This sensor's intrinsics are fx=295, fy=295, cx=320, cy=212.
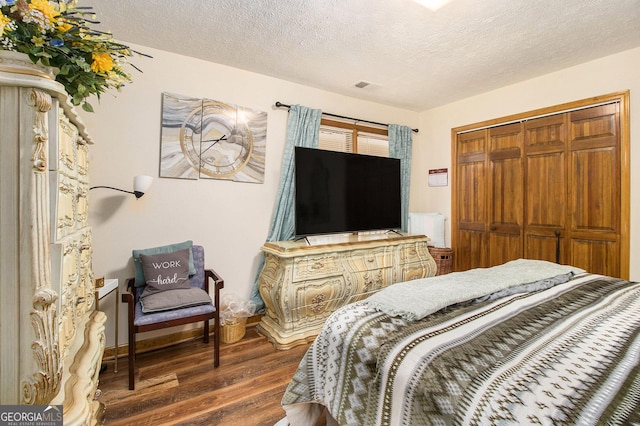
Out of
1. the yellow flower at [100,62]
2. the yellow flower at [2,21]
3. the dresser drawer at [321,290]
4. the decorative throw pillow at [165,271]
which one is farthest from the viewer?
the dresser drawer at [321,290]

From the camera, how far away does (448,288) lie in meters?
1.60

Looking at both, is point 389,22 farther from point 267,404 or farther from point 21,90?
point 267,404

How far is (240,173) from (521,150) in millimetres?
3135

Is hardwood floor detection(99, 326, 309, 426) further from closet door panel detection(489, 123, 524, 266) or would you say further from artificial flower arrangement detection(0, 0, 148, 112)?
closet door panel detection(489, 123, 524, 266)

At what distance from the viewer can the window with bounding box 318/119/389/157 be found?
3.62m

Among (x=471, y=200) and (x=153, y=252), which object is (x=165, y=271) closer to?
(x=153, y=252)

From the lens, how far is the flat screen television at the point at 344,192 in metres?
3.03

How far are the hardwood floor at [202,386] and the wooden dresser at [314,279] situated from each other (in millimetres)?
218

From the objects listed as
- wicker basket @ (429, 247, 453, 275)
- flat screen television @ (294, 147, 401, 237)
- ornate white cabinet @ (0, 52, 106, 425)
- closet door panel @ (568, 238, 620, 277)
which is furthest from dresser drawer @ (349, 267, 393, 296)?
ornate white cabinet @ (0, 52, 106, 425)

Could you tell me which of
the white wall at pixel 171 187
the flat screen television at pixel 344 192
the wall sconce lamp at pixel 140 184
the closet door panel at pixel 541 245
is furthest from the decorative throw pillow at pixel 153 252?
the closet door panel at pixel 541 245

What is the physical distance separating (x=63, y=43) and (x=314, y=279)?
2320mm

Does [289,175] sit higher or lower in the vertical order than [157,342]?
higher

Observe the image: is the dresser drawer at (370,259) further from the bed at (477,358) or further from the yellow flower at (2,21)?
the yellow flower at (2,21)

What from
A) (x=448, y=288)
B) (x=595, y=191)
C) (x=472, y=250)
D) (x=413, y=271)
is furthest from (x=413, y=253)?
(x=448, y=288)
